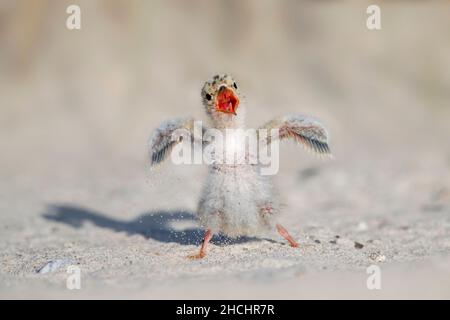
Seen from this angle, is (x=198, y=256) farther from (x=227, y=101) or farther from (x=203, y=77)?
(x=203, y=77)

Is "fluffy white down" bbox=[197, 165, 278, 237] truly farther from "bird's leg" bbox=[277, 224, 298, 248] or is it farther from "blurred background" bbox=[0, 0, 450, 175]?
"blurred background" bbox=[0, 0, 450, 175]

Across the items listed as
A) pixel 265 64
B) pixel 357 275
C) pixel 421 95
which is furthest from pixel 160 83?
pixel 357 275

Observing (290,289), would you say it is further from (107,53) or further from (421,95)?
(421,95)

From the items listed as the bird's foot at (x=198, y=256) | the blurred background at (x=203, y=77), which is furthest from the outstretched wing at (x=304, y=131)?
the blurred background at (x=203, y=77)

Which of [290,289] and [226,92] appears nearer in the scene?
[290,289]

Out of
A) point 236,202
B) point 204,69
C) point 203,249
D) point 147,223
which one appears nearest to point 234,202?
point 236,202

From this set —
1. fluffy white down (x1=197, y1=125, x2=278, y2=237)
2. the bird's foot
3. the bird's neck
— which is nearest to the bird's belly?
fluffy white down (x1=197, y1=125, x2=278, y2=237)
